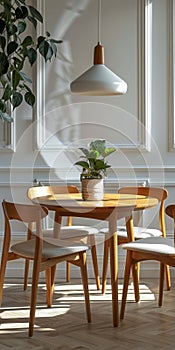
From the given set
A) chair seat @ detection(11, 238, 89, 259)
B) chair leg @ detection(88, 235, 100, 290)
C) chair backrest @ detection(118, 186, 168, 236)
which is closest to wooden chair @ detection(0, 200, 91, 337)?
chair seat @ detection(11, 238, 89, 259)

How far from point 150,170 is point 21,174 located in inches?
43.2

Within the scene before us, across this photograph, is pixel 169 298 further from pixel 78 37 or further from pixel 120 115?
pixel 78 37

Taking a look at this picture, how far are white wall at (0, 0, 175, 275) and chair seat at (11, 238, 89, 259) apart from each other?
1314 millimetres

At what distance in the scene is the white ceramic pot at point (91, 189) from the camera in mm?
4355

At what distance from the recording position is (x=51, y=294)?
4.44 metres

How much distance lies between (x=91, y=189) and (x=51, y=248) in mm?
581

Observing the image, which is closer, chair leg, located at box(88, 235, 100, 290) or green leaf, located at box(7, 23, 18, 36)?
green leaf, located at box(7, 23, 18, 36)

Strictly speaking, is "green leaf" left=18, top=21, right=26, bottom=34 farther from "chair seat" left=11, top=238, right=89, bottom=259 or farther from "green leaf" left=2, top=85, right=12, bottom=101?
"chair seat" left=11, top=238, right=89, bottom=259

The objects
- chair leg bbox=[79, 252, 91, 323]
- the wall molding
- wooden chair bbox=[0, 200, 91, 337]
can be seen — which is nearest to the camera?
wooden chair bbox=[0, 200, 91, 337]

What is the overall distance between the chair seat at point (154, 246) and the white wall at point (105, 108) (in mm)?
1185

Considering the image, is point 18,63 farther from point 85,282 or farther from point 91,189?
point 85,282

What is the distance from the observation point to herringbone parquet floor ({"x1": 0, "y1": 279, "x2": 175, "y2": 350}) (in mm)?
3650

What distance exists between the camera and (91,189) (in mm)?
4359

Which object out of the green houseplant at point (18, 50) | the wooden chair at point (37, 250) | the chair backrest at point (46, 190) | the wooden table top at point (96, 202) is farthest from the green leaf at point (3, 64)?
the wooden chair at point (37, 250)
